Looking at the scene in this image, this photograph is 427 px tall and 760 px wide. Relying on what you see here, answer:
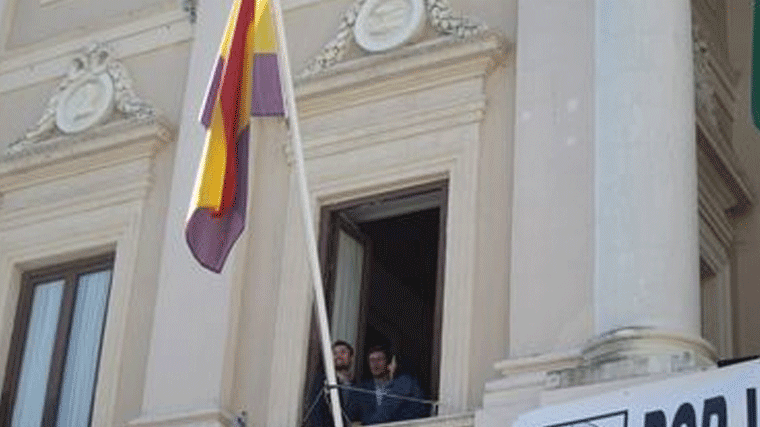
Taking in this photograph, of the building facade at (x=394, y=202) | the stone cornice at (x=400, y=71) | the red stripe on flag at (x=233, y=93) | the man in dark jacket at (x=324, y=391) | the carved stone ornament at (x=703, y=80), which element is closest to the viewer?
the building facade at (x=394, y=202)

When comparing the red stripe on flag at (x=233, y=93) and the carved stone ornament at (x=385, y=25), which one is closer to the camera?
the red stripe on flag at (x=233, y=93)

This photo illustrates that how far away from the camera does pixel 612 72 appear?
13.7 metres

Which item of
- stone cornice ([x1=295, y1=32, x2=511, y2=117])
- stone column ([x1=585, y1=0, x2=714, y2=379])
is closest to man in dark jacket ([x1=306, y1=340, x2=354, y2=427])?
stone cornice ([x1=295, y1=32, x2=511, y2=117])

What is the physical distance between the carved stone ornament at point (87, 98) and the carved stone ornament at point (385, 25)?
6.45ft

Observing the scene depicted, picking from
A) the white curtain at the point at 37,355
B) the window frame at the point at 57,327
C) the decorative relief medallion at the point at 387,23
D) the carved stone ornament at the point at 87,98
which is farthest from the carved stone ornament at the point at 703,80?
the white curtain at the point at 37,355

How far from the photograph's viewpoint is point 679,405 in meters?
11.7

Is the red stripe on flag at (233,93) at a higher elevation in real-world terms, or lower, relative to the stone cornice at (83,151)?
lower

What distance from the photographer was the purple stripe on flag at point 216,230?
1382 cm

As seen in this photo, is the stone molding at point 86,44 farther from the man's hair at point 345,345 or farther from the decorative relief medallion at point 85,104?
the man's hair at point 345,345

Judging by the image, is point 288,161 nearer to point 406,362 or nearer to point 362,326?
point 362,326

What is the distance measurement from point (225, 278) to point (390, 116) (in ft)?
6.14

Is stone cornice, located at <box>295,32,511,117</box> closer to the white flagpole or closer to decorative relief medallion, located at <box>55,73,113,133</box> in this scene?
the white flagpole

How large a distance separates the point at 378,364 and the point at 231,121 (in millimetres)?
2158

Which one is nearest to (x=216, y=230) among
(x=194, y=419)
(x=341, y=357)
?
(x=341, y=357)
